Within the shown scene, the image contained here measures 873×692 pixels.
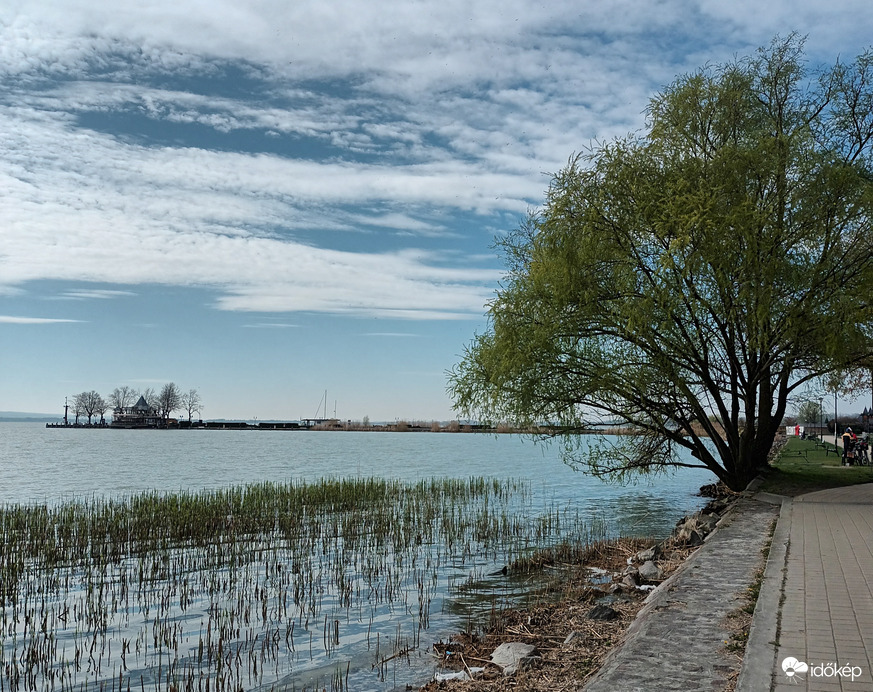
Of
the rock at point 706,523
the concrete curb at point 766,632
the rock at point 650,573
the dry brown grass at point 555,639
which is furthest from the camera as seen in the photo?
the rock at point 706,523

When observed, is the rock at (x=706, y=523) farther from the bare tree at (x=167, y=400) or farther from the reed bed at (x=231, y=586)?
the bare tree at (x=167, y=400)

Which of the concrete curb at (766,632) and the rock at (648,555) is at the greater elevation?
the concrete curb at (766,632)

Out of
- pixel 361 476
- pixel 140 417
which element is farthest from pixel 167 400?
pixel 361 476

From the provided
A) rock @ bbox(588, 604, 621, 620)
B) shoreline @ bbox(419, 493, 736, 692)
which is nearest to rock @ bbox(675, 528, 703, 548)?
shoreline @ bbox(419, 493, 736, 692)

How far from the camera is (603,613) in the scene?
9297 millimetres

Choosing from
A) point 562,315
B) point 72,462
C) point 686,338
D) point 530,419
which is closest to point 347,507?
point 530,419

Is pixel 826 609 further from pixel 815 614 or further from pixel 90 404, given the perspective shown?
pixel 90 404

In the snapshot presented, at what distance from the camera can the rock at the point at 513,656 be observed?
759 cm

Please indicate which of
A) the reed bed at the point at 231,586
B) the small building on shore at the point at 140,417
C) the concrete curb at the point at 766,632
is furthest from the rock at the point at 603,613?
the small building on shore at the point at 140,417

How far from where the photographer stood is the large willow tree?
17734mm

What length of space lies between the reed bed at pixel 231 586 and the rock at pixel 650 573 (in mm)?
3641

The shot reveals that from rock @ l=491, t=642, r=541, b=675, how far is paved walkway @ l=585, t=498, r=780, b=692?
113cm

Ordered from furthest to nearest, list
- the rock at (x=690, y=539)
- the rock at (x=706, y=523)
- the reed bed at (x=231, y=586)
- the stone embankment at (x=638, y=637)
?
the rock at (x=706, y=523), the rock at (x=690, y=539), the reed bed at (x=231, y=586), the stone embankment at (x=638, y=637)

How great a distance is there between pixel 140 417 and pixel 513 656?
164 meters
